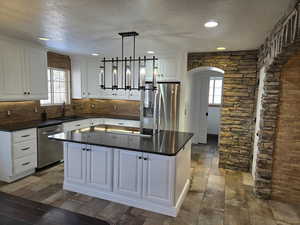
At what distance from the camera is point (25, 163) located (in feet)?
11.8

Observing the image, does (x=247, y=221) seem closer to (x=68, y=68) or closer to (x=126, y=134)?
(x=126, y=134)

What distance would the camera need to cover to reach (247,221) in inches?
100

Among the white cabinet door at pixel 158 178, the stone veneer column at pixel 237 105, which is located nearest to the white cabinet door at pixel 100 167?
the white cabinet door at pixel 158 178

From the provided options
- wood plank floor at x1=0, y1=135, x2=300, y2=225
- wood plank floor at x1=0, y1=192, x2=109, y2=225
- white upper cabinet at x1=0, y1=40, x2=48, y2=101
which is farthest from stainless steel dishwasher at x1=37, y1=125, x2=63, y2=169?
wood plank floor at x1=0, y1=192, x2=109, y2=225

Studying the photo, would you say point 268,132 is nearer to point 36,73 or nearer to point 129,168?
point 129,168

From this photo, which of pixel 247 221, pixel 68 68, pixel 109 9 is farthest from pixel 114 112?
pixel 247 221

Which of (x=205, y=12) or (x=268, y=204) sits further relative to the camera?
(x=268, y=204)

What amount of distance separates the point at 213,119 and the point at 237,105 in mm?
3176

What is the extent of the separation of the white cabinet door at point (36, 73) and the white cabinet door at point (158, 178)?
293cm

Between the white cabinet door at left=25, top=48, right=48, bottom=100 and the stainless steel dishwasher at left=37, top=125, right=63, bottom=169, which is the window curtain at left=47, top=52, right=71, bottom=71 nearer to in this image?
the white cabinet door at left=25, top=48, right=48, bottom=100

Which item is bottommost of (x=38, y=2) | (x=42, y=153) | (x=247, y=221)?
(x=247, y=221)

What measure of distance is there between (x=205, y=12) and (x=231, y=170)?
3.37 m

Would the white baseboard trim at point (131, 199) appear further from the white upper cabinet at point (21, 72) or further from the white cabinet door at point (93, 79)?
the white cabinet door at point (93, 79)

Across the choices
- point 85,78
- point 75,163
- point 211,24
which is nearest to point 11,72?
point 85,78
